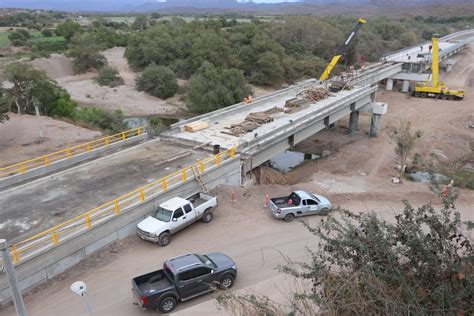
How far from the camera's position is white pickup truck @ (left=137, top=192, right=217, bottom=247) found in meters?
17.2

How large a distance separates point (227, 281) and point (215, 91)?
118ft

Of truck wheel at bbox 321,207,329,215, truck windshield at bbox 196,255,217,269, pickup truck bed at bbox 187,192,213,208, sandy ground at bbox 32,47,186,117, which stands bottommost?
sandy ground at bbox 32,47,186,117

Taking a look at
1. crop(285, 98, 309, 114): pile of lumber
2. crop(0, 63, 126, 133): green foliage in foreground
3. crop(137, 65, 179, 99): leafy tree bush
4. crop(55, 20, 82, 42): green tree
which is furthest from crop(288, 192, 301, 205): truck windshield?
crop(55, 20, 82, 42): green tree

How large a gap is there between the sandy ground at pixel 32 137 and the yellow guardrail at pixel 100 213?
13.7 m

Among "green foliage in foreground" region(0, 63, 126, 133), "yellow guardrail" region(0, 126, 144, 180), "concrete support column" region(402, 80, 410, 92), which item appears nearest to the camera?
"yellow guardrail" region(0, 126, 144, 180)

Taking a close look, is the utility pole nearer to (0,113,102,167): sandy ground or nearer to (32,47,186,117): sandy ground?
(0,113,102,167): sandy ground

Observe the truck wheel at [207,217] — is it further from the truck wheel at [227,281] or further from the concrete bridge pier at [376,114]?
the concrete bridge pier at [376,114]

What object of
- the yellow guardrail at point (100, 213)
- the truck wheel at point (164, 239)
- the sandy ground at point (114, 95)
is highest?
the yellow guardrail at point (100, 213)

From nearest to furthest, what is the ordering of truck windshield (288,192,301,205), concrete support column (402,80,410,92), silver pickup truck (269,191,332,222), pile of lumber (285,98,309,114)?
1. silver pickup truck (269,191,332,222)
2. truck windshield (288,192,301,205)
3. pile of lumber (285,98,309,114)
4. concrete support column (402,80,410,92)

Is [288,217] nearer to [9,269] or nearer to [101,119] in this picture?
[9,269]

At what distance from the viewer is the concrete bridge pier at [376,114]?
42094 millimetres

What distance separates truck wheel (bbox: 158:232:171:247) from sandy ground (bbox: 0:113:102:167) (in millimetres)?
15795

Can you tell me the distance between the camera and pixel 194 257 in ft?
47.4

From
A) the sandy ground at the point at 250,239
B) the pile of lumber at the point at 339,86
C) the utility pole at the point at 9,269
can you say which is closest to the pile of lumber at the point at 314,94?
the pile of lumber at the point at 339,86
